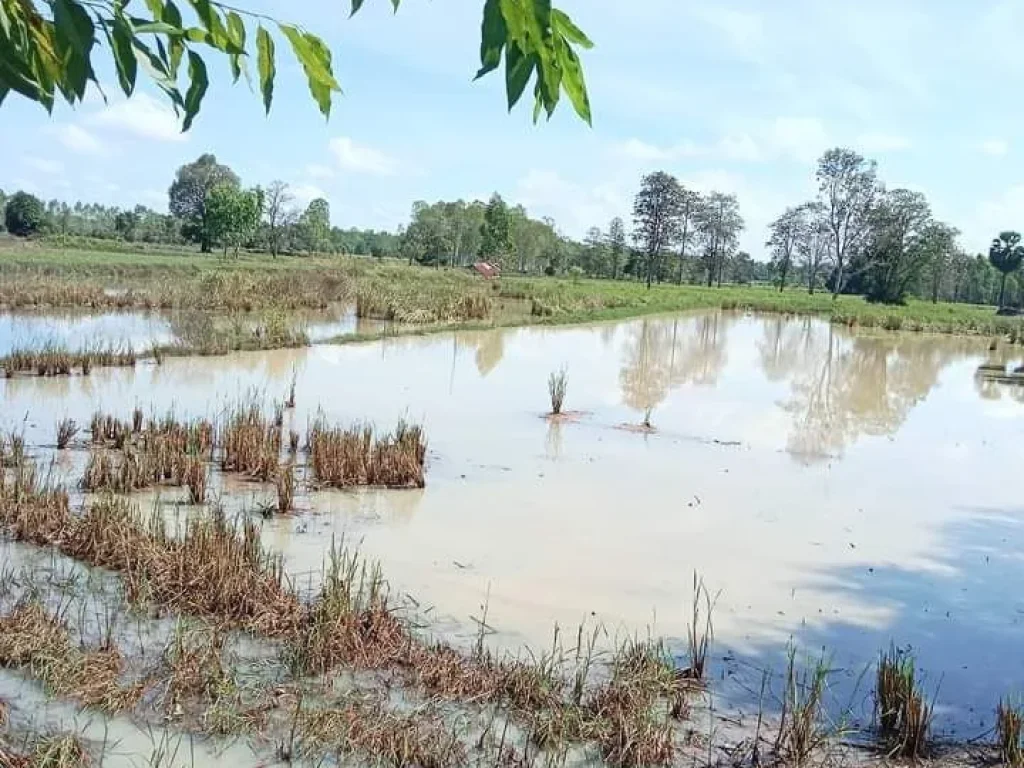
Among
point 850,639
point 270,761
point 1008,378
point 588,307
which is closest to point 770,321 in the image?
point 588,307

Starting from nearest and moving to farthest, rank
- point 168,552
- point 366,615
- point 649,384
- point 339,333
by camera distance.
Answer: point 366,615
point 168,552
point 649,384
point 339,333

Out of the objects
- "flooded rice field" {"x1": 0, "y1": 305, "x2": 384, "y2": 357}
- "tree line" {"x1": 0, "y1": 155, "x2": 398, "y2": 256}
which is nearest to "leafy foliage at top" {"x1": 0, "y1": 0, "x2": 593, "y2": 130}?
"flooded rice field" {"x1": 0, "y1": 305, "x2": 384, "y2": 357}

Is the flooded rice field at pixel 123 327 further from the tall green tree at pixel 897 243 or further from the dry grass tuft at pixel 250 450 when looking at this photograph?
the tall green tree at pixel 897 243

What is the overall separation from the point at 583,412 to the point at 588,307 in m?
21.5

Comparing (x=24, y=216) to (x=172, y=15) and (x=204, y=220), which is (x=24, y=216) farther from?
(x=172, y=15)

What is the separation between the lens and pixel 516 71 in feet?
3.59

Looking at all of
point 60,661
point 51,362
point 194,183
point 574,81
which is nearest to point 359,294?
point 51,362

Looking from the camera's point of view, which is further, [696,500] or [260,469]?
[696,500]

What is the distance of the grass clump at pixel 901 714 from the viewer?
11.9 ft

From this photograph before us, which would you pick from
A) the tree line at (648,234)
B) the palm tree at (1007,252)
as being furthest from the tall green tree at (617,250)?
the palm tree at (1007,252)

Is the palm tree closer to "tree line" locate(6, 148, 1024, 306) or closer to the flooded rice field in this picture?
"tree line" locate(6, 148, 1024, 306)

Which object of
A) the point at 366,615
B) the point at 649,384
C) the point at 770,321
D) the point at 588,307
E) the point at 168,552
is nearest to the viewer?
the point at 366,615

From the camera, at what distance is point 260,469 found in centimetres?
724

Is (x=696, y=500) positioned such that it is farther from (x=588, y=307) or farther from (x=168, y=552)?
(x=588, y=307)
